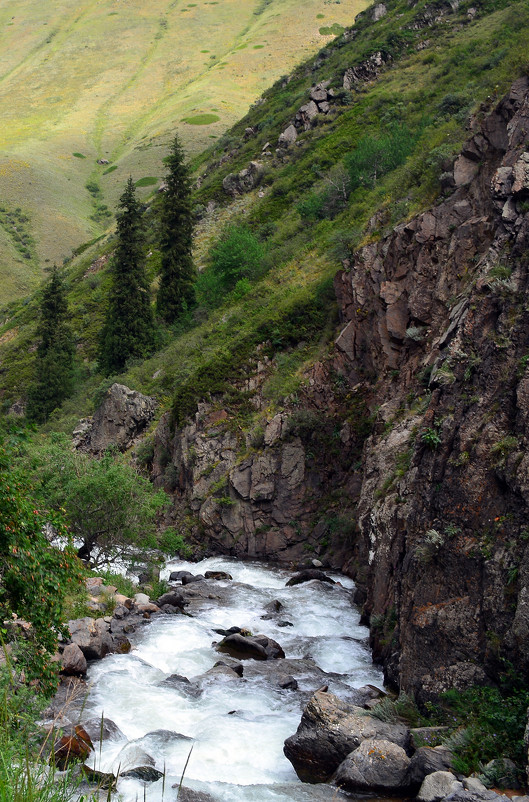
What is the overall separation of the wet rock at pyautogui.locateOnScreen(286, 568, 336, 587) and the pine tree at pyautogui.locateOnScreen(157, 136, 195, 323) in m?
25.1

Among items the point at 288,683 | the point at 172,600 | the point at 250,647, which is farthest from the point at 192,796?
the point at 172,600

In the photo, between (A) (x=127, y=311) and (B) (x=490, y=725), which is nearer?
(B) (x=490, y=725)

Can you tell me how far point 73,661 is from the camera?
40.8ft

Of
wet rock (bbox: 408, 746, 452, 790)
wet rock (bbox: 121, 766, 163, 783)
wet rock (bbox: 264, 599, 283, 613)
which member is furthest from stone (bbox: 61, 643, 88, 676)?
wet rock (bbox: 408, 746, 452, 790)

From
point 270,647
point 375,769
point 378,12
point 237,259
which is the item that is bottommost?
point 270,647

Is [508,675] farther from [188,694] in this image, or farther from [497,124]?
[497,124]

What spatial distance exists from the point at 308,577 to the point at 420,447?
359 inches

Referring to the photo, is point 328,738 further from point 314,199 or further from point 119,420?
point 314,199

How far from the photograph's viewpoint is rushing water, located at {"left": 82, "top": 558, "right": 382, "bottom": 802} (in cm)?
941

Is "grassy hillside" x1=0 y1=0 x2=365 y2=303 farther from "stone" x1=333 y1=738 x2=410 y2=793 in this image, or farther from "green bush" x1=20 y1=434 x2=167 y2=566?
"stone" x1=333 y1=738 x2=410 y2=793

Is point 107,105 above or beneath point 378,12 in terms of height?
beneath

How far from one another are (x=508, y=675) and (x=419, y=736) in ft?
5.29

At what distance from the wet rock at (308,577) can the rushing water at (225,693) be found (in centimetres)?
60

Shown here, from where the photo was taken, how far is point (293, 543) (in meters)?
23.6
